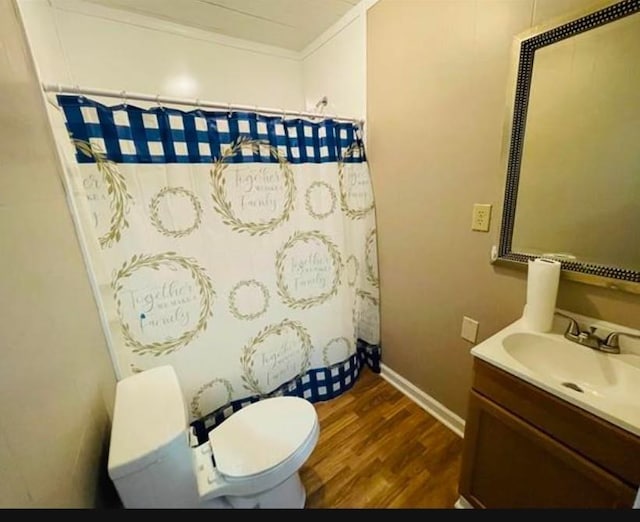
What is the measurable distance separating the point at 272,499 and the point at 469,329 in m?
1.16

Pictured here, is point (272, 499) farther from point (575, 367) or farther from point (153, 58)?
point (153, 58)

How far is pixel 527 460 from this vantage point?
91 centimetres

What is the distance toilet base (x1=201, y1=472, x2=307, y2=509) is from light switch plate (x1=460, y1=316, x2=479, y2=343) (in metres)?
1.05

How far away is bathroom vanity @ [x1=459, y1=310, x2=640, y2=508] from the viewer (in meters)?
0.72

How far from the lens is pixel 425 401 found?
1729 mm

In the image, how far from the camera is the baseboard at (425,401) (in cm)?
157

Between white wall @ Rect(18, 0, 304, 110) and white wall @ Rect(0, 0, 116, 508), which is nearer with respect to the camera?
white wall @ Rect(0, 0, 116, 508)

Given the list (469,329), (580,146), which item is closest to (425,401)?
(469,329)

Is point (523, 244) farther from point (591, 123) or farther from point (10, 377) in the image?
point (10, 377)

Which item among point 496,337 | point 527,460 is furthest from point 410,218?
point 527,460

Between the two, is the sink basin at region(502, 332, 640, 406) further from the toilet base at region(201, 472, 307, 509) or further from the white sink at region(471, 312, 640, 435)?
the toilet base at region(201, 472, 307, 509)

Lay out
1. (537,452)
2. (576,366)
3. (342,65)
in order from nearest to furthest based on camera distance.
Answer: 1. (537,452)
2. (576,366)
3. (342,65)

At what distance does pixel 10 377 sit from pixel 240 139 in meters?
1.15

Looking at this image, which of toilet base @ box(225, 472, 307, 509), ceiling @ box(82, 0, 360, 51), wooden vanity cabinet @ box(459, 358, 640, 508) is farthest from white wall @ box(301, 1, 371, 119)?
toilet base @ box(225, 472, 307, 509)
